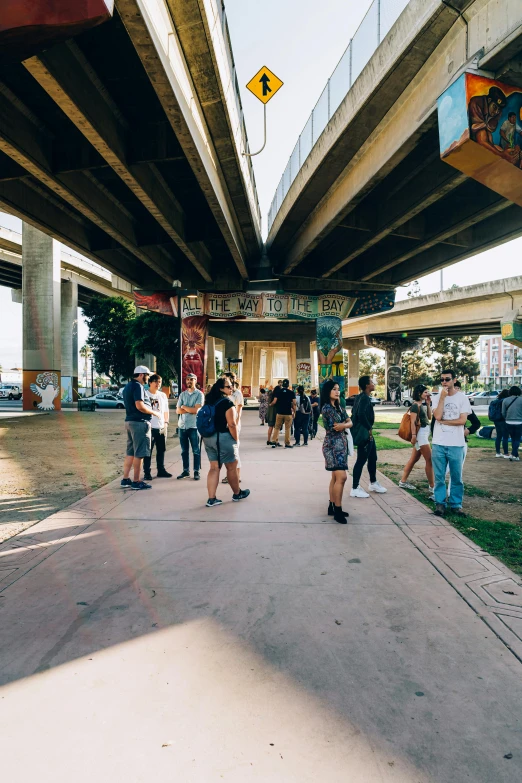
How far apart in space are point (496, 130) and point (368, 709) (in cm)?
891

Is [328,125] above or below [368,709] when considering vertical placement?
above

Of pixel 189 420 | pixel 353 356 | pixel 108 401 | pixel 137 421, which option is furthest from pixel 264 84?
pixel 353 356

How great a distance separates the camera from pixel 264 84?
11.7 metres

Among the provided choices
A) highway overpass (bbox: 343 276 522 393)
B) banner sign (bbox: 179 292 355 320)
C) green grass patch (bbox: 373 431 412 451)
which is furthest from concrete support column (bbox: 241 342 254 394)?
green grass patch (bbox: 373 431 412 451)

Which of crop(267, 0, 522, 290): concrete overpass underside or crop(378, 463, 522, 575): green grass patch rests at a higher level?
crop(267, 0, 522, 290): concrete overpass underside

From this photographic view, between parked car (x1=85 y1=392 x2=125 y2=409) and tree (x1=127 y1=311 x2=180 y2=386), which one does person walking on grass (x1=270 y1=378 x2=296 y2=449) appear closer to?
tree (x1=127 y1=311 x2=180 y2=386)

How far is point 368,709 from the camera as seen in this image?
269 centimetres

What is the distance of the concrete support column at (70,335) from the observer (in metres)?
44.2

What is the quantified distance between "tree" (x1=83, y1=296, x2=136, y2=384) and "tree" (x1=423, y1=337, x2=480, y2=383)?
1317 inches

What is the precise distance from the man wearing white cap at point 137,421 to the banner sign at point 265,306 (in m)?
19.6

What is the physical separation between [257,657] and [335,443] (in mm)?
3529

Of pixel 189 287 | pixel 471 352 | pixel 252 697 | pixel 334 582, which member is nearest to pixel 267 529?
pixel 334 582

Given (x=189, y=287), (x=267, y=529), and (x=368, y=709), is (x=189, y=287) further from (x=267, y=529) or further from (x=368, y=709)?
(x=368, y=709)

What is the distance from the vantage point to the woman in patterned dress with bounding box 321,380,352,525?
634 cm
